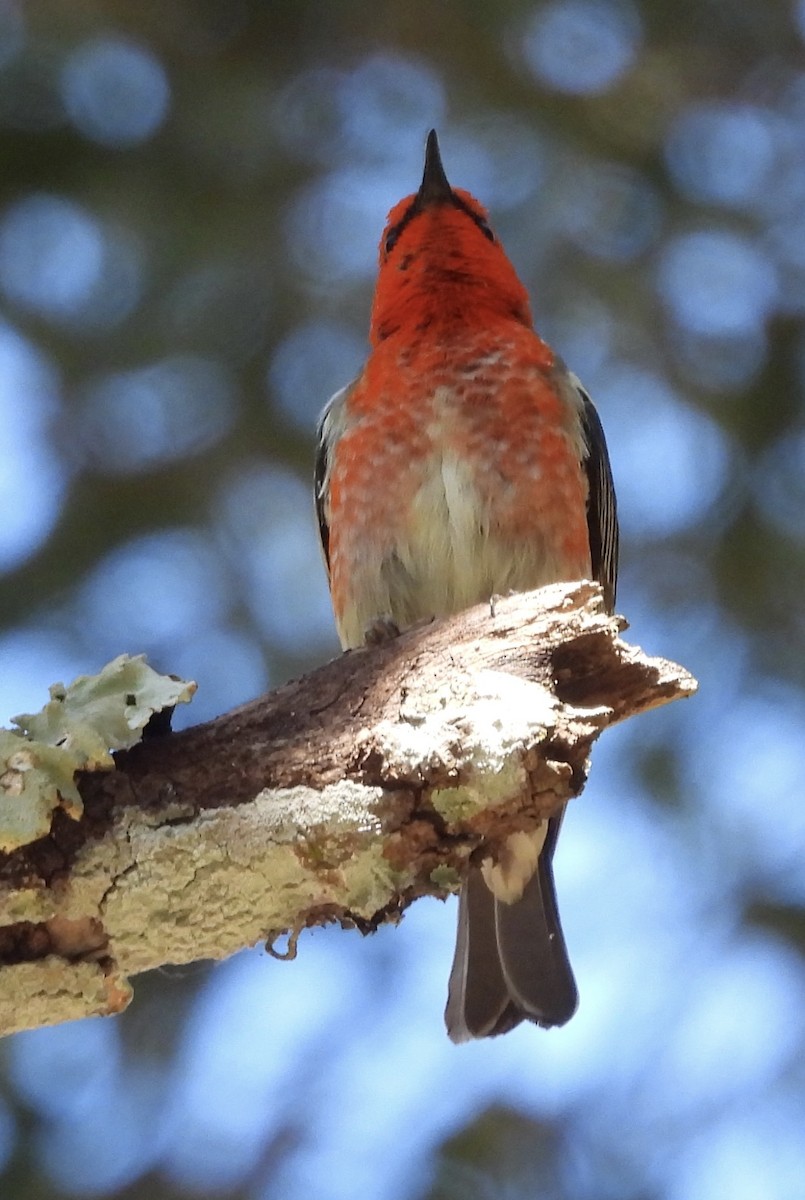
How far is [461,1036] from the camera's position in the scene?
341cm

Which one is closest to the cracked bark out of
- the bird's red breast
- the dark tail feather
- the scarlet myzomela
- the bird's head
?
the scarlet myzomela

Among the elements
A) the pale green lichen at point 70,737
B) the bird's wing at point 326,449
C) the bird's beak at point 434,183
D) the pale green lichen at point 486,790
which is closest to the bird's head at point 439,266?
the bird's beak at point 434,183

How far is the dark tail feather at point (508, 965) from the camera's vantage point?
11.3 feet

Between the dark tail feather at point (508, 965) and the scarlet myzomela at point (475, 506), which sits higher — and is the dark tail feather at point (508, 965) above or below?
below

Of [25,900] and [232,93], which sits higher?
[232,93]

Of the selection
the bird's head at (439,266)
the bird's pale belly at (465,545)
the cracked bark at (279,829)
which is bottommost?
the cracked bark at (279,829)

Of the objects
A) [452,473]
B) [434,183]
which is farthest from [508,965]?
[434,183]

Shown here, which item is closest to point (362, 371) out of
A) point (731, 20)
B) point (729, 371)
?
point (729, 371)

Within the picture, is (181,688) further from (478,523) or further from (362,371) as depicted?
(362,371)

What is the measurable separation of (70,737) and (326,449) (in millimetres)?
1984

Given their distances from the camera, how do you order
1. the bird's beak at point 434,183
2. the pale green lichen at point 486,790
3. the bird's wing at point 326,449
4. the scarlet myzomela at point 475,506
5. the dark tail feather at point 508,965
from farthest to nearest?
1. the bird's beak at point 434,183
2. the bird's wing at point 326,449
3. the scarlet myzomela at point 475,506
4. the dark tail feather at point 508,965
5. the pale green lichen at point 486,790

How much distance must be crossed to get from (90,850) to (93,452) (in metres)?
2.54

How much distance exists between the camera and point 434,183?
14.6 ft

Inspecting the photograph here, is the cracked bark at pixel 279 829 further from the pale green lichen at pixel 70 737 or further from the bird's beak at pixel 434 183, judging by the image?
the bird's beak at pixel 434 183
